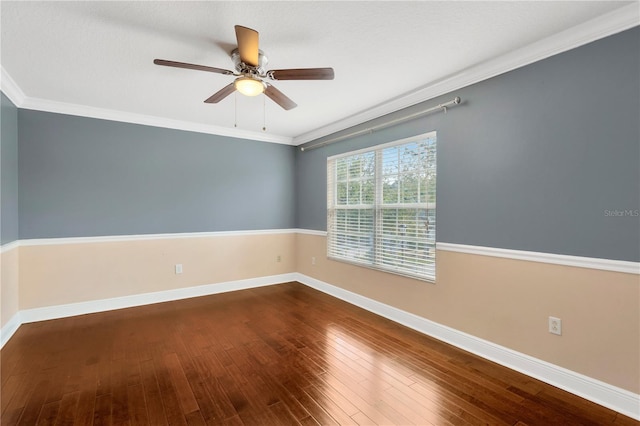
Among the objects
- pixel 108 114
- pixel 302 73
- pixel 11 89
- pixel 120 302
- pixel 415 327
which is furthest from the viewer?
pixel 120 302

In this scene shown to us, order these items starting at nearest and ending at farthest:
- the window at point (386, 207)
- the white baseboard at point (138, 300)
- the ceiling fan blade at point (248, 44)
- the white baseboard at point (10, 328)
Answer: the ceiling fan blade at point (248, 44), the white baseboard at point (10, 328), the window at point (386, 207), the white baseboard at point (138, 300)

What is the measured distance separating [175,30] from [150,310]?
333 centimetres

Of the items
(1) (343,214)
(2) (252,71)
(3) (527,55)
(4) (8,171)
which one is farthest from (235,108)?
(3) (527,55)

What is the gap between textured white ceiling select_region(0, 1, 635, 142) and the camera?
6.06 ft

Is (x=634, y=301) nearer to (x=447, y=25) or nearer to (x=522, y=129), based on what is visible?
(x=522, y=129)

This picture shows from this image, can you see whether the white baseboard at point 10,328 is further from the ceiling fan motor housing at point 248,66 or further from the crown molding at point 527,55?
the crown molding at point 527,55

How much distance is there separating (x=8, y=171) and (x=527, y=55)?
16.5 ft

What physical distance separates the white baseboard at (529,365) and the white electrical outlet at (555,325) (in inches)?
9.9

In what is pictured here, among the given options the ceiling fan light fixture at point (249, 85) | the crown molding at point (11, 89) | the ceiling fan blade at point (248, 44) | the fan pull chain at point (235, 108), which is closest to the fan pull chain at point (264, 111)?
the fan pull chain at point (235, 108)

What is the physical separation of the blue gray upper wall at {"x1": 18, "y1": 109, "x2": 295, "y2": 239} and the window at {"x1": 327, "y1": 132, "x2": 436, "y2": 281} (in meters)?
1.33

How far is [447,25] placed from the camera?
2.01 m

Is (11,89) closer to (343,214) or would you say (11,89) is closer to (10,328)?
(10,328)

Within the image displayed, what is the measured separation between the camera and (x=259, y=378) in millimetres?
2283

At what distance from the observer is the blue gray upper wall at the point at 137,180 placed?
347 cm
